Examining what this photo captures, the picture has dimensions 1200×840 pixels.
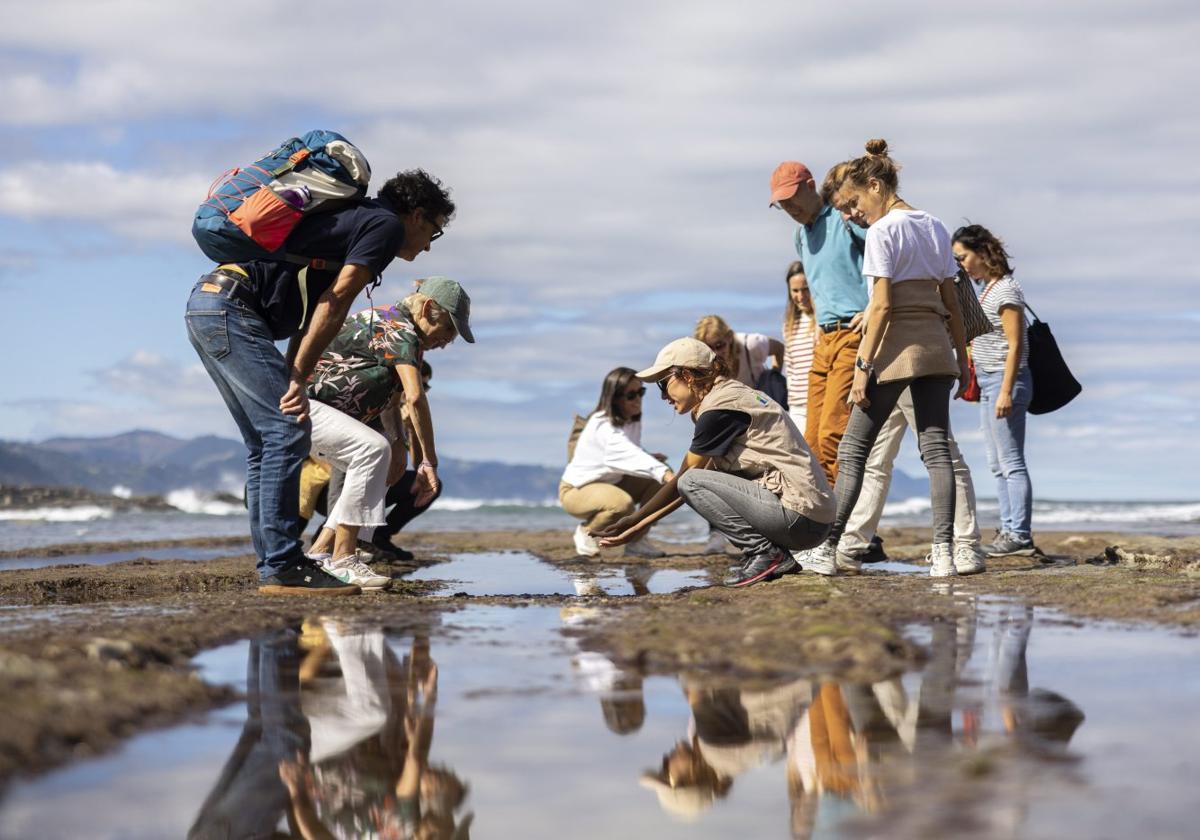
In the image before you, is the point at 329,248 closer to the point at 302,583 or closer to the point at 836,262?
the point at 302,583

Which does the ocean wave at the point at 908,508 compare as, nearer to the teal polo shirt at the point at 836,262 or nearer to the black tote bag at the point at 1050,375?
the black tote bag at the point at 1050,375

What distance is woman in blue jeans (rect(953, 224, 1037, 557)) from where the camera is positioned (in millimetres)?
8359

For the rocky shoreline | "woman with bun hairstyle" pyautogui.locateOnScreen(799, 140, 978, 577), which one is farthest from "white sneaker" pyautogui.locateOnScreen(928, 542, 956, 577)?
the rocky shoreline

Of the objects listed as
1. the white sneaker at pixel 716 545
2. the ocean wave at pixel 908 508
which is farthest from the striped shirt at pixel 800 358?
the ocean wave at pixel 908 508

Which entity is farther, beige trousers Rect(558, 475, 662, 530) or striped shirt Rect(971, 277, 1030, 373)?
beige trousers Rect(558, 475, 662, 530)

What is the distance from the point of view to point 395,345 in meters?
6.96

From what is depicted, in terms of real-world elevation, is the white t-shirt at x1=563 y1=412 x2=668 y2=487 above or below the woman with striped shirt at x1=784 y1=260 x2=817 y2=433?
below

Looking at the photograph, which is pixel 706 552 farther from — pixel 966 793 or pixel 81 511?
pixel 81 511

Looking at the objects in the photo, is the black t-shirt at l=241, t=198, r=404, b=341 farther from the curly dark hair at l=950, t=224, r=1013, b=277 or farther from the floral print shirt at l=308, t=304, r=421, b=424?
the curly dark hair at l=950, t=224, r=1013, b=277

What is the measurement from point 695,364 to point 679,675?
283cm

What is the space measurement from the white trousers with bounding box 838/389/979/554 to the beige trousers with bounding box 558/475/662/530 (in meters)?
2.35

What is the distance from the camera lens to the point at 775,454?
646 centimetres

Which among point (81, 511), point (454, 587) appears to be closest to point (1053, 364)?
point (454, 587)

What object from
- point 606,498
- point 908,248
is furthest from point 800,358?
point 908,248
